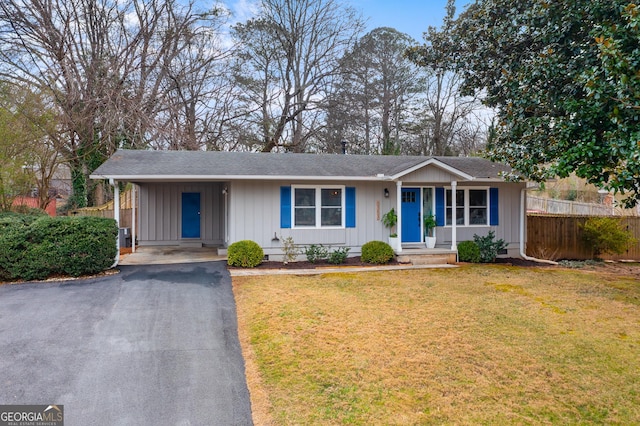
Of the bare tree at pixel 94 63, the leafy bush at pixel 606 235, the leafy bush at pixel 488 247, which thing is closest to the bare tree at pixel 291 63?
the bare tree at pixel 94 63

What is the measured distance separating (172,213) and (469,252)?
10027mm

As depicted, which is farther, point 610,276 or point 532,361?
point 610,276

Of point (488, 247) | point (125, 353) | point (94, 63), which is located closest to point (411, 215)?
point (488, 247)

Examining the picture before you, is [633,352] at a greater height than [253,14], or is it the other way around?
[253,14]

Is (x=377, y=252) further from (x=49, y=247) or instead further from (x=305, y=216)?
(x=49, y=247)

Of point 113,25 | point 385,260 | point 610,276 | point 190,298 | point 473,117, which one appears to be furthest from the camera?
point 473,117

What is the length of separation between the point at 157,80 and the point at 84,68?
120 inches

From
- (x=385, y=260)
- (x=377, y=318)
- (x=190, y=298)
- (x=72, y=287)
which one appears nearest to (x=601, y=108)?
(x=377, y=318)

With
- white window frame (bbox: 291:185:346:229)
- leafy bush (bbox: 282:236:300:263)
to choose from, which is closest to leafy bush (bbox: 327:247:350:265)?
white window frame (bbox: 291:185:346:229)

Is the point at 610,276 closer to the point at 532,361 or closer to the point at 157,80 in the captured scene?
the point at 532,361

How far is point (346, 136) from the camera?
73.8 feet

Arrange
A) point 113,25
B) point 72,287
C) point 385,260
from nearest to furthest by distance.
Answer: point 72,287
point 385,260
point 113,25

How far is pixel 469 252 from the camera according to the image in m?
10.7

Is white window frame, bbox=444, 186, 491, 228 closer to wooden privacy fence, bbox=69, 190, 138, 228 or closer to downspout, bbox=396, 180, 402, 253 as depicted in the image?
downspout, bbox=396, 180, 402, 253
